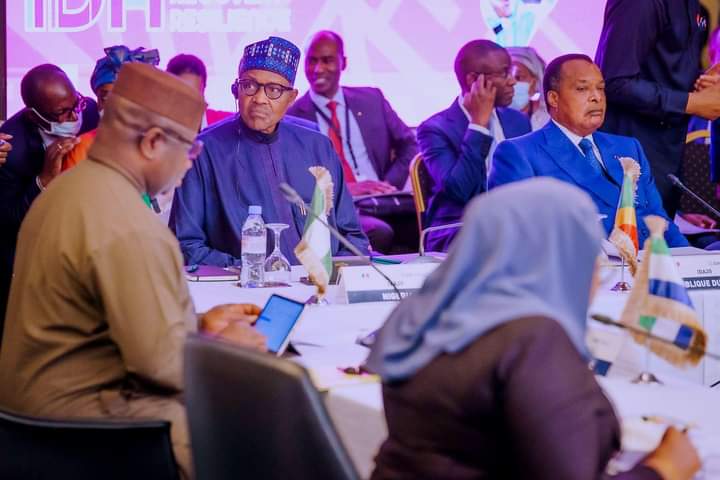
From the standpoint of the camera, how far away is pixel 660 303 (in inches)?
90.0

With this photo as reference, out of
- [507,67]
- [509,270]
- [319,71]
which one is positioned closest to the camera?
[509,270]

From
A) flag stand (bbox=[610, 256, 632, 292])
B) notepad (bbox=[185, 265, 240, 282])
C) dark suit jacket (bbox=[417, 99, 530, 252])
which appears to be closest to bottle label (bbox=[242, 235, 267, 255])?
notepad (bbox=[185, 265, 240, 282])

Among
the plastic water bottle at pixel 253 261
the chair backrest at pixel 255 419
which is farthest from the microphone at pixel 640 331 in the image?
the plastic water bottle at pixel 253 261

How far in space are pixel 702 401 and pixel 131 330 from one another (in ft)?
3.85

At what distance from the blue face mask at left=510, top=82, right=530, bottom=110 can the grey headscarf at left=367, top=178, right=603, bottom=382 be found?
15.8ft

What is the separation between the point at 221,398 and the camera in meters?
1.55

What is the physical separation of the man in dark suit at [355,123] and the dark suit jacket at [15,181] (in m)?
1.70

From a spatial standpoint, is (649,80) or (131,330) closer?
(131,330)

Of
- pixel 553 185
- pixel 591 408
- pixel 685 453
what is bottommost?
pixel 685 453

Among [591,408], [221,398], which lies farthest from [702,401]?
[221,398]

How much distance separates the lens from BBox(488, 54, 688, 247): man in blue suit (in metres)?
4.15

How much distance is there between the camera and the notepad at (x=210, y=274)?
11.0 feet

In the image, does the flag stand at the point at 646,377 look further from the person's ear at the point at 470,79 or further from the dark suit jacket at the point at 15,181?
the person's ear at the point at 470,79

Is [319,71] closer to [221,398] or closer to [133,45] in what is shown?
[133,45]
